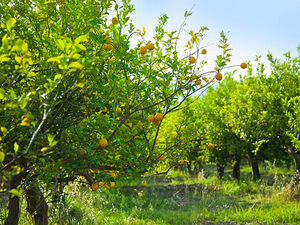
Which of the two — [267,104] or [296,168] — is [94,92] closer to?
[267,104]

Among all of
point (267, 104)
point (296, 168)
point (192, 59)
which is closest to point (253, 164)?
point (296, 168)

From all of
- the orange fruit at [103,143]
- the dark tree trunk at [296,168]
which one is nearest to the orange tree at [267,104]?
the dark tree trunk at [296,168]

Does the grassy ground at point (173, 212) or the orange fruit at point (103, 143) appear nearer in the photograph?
the orange fruit at point (103, 143)

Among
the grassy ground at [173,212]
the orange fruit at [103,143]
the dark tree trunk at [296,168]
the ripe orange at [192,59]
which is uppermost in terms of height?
the ripe orange at [192,59]

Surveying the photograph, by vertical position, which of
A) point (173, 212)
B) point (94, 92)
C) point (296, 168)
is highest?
point (94, 92)

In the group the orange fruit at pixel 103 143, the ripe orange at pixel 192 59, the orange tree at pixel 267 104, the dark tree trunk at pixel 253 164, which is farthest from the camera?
the dark tree trunk at pixel 253 164

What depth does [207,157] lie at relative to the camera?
38.6ft

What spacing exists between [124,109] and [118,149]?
1.80ft

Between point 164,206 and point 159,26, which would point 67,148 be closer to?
point 159,26

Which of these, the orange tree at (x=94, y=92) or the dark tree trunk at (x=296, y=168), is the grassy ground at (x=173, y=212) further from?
the orange tree at (x=94, y=92)

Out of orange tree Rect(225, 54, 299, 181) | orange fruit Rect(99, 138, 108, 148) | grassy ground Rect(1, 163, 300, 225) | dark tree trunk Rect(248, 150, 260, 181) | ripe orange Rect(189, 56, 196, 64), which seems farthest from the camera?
dark tree trunk Rect(248, 150, 260, 181)

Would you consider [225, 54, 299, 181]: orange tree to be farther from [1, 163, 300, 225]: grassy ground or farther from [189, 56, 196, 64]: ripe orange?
[189, 56, 196, 64]: ripe orange

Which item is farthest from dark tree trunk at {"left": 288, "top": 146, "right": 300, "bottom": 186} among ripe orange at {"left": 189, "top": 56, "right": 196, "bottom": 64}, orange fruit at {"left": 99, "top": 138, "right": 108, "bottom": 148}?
orange fruit at {"left": 99, "top": 138, "right": 108, "bottom": 148}

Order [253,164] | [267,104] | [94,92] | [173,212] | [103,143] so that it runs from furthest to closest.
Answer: [253,164] → [267,104] → [173,212] → [94,92] → [103,143]
